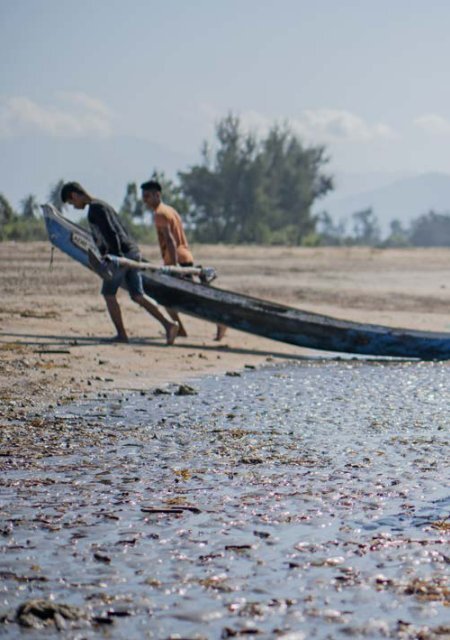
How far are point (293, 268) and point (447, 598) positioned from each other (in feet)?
73.6

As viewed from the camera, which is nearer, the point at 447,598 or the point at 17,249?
the point at 447,598

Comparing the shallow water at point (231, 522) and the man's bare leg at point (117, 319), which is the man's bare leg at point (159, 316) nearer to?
the man's bare leg at point (117, 319)

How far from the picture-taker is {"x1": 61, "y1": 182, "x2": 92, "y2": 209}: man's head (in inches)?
464

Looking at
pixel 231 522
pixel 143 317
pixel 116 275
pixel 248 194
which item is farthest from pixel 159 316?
pixel 248 194

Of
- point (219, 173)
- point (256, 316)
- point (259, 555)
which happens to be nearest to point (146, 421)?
point (259, 555)

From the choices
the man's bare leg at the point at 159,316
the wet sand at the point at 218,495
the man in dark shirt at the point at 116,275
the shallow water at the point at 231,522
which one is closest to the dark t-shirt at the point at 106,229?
the man in dark shirt at the point at 116,275

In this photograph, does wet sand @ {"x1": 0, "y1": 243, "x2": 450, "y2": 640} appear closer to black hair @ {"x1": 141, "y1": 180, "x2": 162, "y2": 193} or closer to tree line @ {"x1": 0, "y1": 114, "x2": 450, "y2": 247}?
black hair @ {"x1": 141, "y1": 180, "x2": 162, "y2": 193}

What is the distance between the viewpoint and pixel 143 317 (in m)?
15.1

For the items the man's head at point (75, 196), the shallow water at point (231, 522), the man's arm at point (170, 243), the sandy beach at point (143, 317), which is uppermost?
the man's head at point (75, 196)

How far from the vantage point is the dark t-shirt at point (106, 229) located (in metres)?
12.2

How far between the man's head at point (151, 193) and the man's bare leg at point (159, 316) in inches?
36.3

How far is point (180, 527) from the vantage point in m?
5.08

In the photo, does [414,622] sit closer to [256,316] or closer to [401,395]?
[401,395]

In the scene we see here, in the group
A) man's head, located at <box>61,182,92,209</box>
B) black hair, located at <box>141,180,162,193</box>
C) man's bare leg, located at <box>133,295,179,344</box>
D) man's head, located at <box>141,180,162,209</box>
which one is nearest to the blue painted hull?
man's bare leg, located at <box>133,295,179,344</box>
